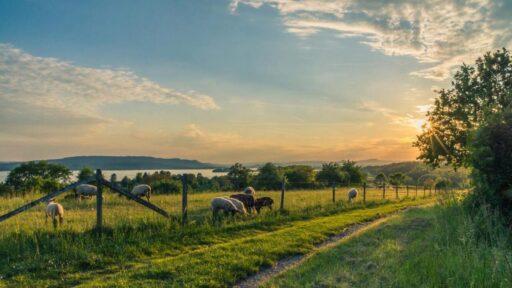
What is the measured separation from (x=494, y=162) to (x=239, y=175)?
5262 centimetres

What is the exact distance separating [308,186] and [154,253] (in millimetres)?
46874

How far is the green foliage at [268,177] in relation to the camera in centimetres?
5767

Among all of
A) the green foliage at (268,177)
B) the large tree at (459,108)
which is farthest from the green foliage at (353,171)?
the large tree at (459,108)

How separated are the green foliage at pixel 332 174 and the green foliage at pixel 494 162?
2340 inches

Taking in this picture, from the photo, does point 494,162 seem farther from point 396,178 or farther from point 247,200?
point 396,178

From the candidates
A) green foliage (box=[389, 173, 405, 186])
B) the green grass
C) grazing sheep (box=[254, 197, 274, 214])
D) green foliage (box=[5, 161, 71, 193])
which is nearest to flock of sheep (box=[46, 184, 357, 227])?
grazing sheep (box=[254, 197, 274, 214])

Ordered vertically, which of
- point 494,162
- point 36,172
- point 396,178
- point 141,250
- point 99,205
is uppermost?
point 494,162

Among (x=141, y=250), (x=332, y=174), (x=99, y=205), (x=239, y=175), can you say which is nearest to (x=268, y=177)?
(x=239, y=175)

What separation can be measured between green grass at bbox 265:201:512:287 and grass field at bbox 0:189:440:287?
1684mm

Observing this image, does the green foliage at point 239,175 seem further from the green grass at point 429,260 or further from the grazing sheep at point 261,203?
the green grass at point 429,260

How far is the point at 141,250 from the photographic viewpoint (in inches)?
484

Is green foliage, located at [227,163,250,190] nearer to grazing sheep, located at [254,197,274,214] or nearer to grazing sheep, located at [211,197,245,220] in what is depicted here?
grazing sheep, located at [254,197,274,214]

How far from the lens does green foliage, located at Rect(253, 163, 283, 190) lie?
57675 mm

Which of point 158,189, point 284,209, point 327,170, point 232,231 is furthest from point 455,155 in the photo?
point 327,170
